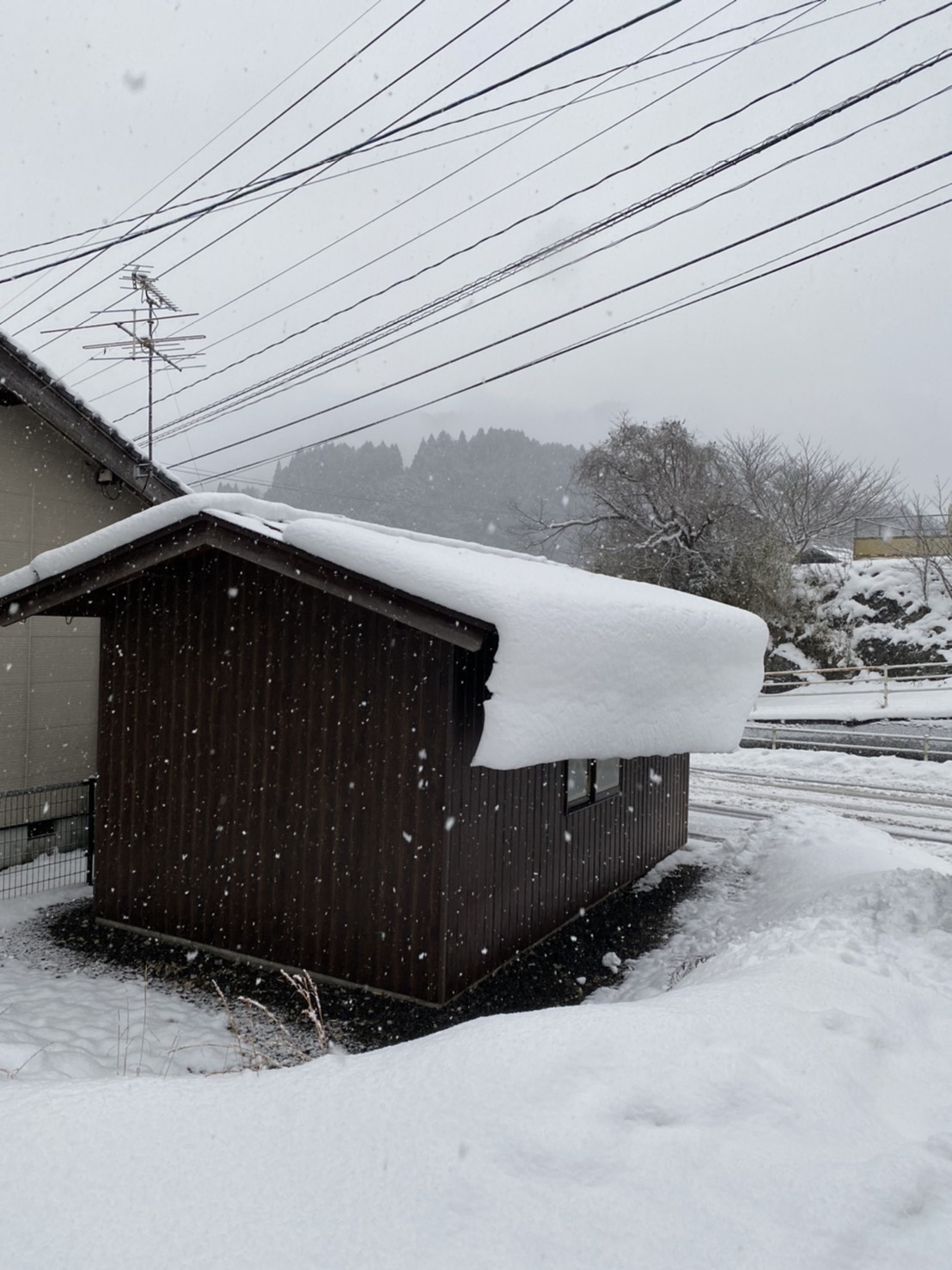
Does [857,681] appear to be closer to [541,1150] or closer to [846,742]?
Result: [846,742]

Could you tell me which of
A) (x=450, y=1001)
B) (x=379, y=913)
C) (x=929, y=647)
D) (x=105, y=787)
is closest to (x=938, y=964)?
(x=450, y=1001)

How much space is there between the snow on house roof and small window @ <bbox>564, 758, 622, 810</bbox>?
3.36 feet

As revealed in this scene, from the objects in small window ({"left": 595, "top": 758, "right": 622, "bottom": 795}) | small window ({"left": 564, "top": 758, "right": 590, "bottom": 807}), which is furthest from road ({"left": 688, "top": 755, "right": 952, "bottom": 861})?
small window ({"left": 564, "top": 758, "right": 590, "bottom": 807})

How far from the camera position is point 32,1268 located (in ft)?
6.98

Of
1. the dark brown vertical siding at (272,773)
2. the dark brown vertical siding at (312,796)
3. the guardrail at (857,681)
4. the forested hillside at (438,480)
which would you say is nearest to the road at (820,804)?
the dark brown vertical siding at (312,796)

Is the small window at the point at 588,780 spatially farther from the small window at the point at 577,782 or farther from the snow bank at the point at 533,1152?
the snow bank at the point at 533,1152

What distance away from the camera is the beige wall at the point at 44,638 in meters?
9.27

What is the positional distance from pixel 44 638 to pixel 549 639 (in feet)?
23.8

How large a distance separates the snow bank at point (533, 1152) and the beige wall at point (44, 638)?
726 centimetres

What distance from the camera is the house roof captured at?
348 inches

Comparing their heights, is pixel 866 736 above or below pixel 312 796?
below

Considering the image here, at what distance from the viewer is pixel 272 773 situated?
6.67 meters

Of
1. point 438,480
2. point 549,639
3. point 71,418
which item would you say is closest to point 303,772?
point 549,639

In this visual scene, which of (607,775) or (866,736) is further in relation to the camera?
(866,736)
